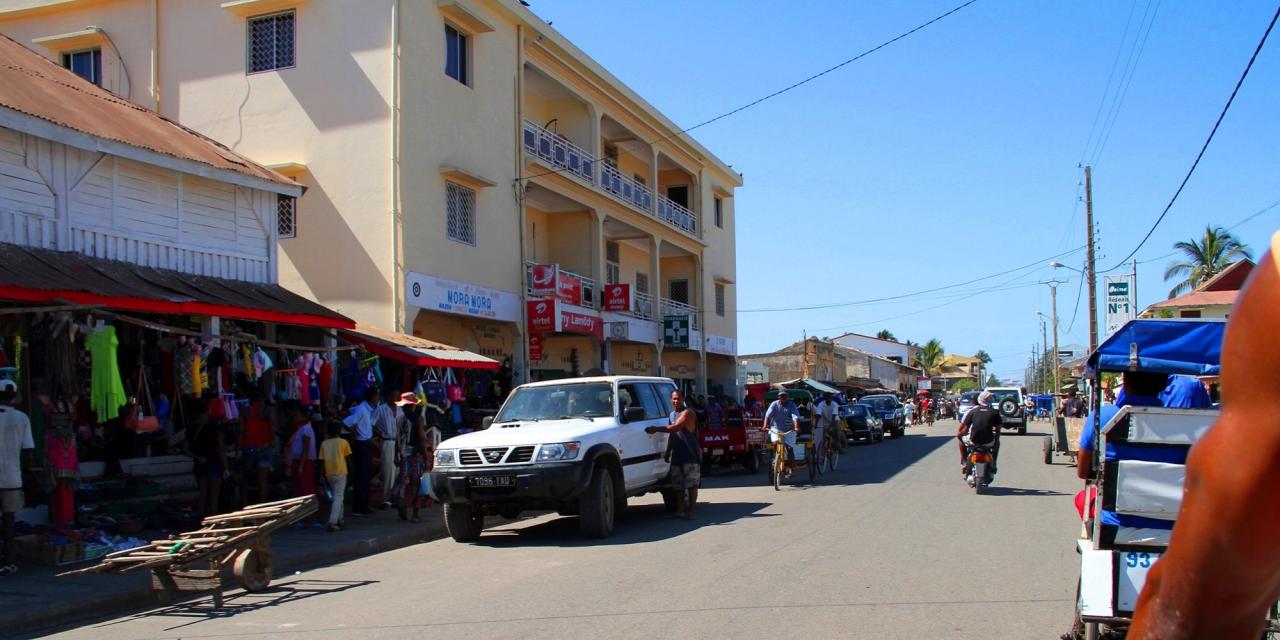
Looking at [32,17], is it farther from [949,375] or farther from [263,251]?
[949,375]

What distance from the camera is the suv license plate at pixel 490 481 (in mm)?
12469

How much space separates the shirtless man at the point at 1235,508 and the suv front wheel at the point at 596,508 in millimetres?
11472

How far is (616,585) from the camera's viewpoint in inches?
364

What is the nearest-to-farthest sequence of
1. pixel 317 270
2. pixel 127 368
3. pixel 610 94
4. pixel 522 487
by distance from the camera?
pixel 522 487, pixel 127 368, pixel 317 270, pixel 610 94

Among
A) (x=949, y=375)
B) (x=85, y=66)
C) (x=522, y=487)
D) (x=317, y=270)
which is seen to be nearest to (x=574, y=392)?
(x=522, y=487)

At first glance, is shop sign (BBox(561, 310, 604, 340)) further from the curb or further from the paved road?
the curb

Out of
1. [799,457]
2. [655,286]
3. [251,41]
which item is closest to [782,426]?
[799,457]

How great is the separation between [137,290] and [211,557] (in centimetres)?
457

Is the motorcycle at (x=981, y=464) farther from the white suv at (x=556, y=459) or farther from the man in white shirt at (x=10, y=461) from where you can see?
the man in white shirt at (x=10, y=461)

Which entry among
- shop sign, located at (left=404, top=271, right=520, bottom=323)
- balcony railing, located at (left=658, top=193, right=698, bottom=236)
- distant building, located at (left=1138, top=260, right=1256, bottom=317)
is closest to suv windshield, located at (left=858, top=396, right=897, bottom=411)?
balcony railing, located at (left=658, top=193, right=698, bottom=236)

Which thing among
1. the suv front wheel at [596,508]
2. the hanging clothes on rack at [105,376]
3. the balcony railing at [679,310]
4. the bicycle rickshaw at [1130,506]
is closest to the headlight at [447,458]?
the suv front wheel at [596,508]

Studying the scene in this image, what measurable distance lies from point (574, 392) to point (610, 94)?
59.0ft

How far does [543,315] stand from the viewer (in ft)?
83.3

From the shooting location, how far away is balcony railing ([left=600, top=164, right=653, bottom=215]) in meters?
30.8
